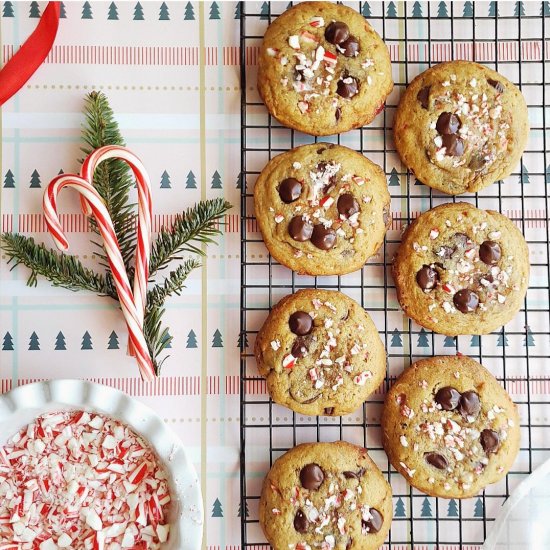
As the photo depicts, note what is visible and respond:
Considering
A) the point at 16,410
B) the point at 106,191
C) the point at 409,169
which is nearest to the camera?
the point at 16,410

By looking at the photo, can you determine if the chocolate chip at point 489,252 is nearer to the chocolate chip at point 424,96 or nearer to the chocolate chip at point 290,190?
the chocolate chip at point 424,96

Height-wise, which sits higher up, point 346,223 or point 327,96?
point 327,96

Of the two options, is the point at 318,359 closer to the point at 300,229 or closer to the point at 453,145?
the point at 300,229

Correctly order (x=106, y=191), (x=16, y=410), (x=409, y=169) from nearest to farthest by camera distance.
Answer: (x=16, y=410) → (x=106, y=191) → (x=409, y=169)

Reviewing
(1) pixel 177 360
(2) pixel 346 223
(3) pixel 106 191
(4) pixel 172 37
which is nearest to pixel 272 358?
(1) pixel 177 360

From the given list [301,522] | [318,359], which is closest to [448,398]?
[318,359]

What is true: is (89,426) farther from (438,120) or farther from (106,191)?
(438,120)

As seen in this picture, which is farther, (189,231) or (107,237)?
(189,231)
